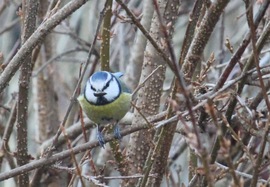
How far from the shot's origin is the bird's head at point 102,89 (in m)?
2.53

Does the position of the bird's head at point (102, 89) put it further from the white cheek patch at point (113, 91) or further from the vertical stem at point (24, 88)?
the vertical stem at point (24, 88)

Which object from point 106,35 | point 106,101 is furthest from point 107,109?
point 106,35

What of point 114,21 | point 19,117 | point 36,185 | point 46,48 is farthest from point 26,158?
point 46,48

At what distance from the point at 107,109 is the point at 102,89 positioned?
3.7 inches

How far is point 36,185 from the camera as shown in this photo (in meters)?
3.07

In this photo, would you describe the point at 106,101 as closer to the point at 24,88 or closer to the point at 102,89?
the point at 102,89

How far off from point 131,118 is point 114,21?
0.87 meters

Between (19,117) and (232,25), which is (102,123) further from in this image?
(232,25)

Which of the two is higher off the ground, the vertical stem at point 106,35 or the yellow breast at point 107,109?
the vertical stem at point 106,35

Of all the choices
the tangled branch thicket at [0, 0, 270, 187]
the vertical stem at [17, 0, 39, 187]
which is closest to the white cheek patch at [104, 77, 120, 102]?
the tangled branch thicket at [0, 0, 270, 187]

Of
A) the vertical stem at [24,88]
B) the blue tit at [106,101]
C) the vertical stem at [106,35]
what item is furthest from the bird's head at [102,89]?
the vertical stem at [24,88]

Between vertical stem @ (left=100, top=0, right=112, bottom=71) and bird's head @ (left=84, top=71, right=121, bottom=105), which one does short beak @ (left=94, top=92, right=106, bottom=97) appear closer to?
bird's head @ (left=84, top=71, right=121, bottom=105)

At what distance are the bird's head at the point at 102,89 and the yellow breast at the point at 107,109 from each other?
18 millimetres

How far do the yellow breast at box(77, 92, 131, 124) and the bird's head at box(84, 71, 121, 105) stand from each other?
0.7 inches
